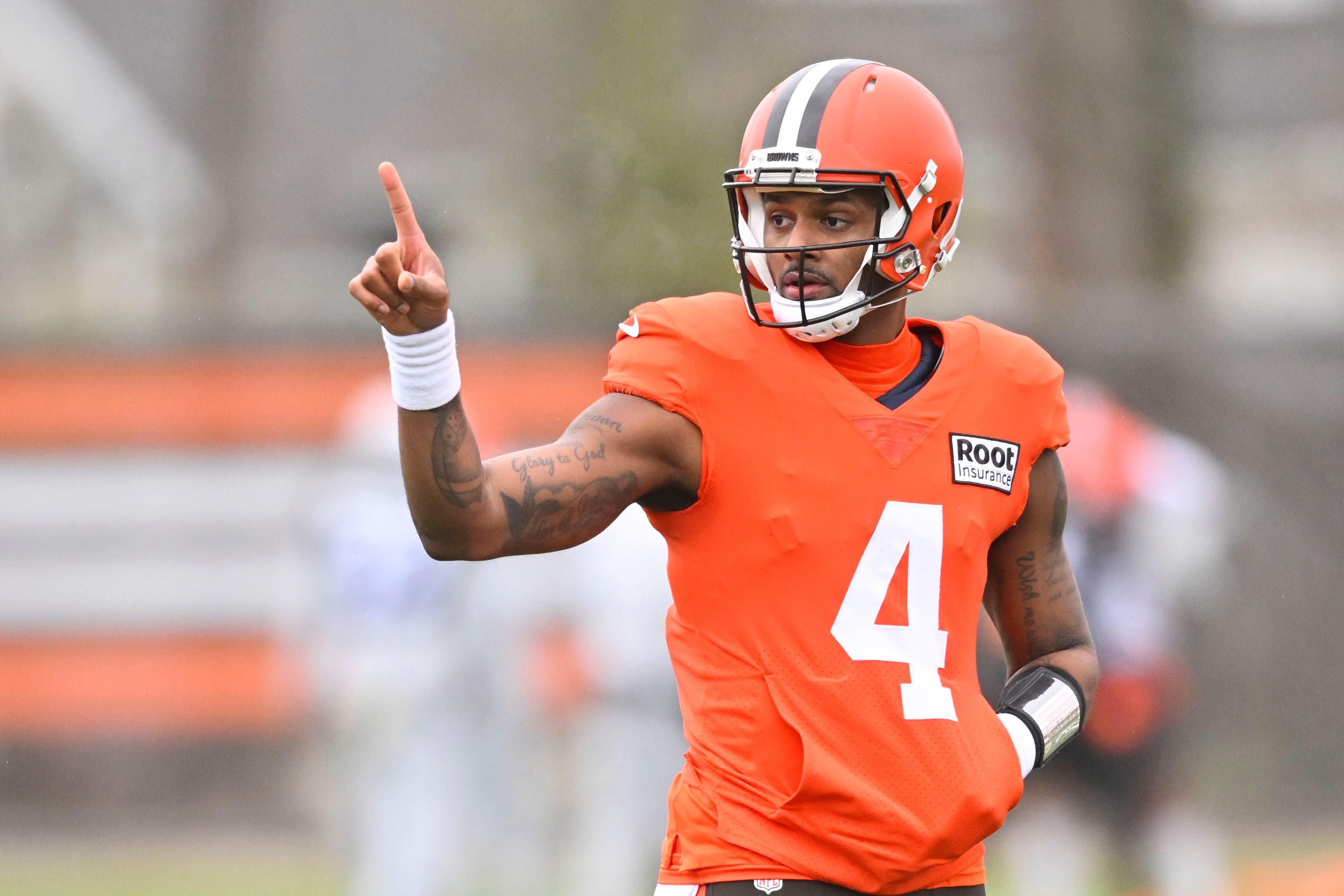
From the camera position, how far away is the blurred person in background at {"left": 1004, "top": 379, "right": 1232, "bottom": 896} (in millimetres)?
7250

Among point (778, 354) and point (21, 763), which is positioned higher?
point (778, 354)

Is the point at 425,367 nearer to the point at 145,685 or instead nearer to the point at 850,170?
the point at 850,170

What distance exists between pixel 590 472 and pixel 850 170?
70 centimetres

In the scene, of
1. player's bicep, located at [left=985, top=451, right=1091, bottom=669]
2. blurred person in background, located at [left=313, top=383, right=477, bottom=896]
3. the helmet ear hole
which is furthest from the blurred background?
the helmet ear hole

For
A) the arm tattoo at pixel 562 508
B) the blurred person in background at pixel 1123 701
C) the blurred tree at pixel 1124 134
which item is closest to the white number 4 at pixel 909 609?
the arm tattoo at pixel 562 508

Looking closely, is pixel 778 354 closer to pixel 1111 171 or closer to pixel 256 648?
pixel 256 648

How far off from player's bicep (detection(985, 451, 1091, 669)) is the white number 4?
35 cm

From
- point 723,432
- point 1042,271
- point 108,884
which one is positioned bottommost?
point 108,884

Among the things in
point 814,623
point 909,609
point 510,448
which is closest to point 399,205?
point 814,623

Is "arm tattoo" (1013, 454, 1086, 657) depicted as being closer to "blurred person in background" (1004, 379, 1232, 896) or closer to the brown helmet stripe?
the brown helmet stripe

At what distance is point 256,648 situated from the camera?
28.6 ft

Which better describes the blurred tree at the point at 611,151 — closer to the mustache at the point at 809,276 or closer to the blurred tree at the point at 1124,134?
the blurred tree at the point at 1124,134

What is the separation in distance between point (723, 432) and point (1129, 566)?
5.20 m

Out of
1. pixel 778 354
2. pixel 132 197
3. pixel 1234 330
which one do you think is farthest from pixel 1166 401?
pixel 132 197
